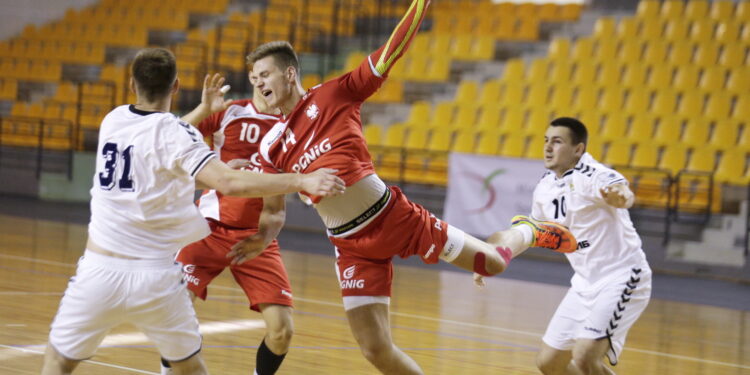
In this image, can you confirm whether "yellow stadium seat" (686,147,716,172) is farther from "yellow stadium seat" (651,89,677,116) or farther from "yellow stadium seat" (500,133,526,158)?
"yellow stadium seat" (500,133,526,158)

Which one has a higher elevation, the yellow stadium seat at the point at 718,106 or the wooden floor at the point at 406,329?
the yellow stadium seat at the point at 718,106

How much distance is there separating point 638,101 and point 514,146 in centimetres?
210

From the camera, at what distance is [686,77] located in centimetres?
1541

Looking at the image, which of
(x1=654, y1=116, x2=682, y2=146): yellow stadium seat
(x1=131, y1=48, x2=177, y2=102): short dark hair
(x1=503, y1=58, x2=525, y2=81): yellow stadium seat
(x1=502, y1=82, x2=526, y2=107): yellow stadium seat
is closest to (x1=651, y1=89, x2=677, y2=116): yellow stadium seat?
(x1=654, y1=116, x2=682, y2=146): yellow stadium seat

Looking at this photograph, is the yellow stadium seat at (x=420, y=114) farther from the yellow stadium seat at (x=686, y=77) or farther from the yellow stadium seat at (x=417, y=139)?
the yellow stadium seat at (x=686, y=77)

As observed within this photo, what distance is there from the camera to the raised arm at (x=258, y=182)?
150 inches

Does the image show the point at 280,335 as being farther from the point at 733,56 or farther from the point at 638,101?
the point at 733,56

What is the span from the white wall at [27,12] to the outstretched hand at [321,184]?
70.4 feet

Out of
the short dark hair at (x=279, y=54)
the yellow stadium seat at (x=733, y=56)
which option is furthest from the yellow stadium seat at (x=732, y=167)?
the short dark hair at (x=279, y=54)

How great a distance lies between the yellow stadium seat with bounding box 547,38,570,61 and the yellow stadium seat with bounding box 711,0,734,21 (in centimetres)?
248

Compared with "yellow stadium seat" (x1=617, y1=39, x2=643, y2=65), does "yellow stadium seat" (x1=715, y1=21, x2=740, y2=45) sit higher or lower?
higher

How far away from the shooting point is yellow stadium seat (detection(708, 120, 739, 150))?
14.3m

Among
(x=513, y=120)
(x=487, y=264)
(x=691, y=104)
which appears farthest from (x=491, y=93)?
(x=487, y=264)

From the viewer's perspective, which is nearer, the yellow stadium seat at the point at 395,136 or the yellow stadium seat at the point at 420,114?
the yellow stadium seat at the point at 395,136
